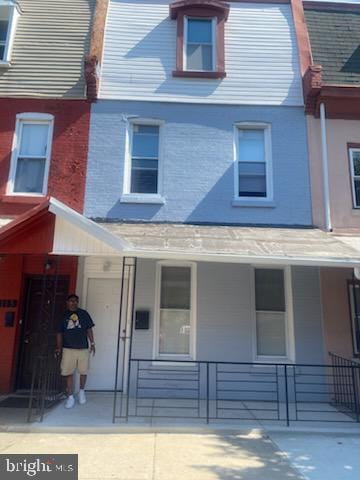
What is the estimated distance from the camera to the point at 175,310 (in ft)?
26.2

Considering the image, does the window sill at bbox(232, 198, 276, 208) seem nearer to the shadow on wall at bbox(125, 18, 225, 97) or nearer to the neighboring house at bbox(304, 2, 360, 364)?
the neighboring house at bbox(304, 2, 360, 364)

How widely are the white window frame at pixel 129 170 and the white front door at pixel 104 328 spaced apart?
1.82m

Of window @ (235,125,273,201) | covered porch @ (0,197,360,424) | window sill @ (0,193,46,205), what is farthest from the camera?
window @ (235,125,273,201)

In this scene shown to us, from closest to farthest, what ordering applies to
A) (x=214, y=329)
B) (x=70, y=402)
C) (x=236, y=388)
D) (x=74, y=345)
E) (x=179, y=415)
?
(x=179, y=415)
(x=70, y=402)
(x=74, y=345)
(x=236, y=388)
(x=214, y=329)

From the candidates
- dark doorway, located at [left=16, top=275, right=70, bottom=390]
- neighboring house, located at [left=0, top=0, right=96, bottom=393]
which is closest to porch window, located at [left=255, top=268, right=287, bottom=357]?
neighboring house, located at [left=0, top=0, right=96, bottom=393]

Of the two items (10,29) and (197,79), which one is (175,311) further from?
(10,29)

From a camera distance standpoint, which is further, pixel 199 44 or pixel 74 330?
pixel 199 44

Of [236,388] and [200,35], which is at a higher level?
[200,35]

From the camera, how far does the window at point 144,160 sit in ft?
28.4

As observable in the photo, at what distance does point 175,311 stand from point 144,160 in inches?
136

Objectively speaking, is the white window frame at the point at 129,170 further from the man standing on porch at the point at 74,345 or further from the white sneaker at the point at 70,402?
the white sneaker at the point at 70,402

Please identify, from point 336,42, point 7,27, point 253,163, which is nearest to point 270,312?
point 253,163

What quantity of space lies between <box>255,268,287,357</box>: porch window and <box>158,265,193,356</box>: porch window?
1.44 m

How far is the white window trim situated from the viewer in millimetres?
8430
